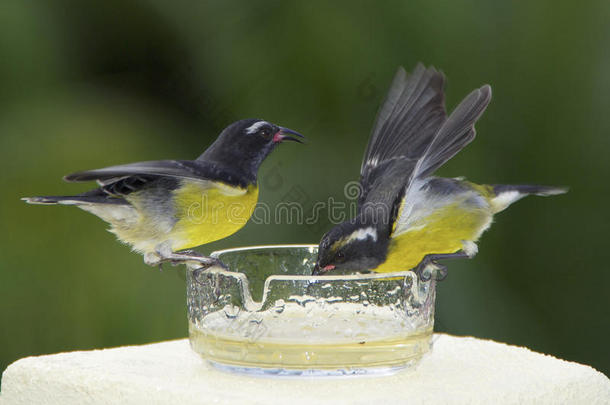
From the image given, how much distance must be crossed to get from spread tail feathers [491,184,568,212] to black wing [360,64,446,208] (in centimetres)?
27

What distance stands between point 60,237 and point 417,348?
1.53 m

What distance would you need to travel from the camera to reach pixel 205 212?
1976 mm

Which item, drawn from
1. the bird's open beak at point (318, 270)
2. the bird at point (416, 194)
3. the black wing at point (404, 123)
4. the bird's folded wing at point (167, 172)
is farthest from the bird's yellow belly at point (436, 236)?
the bird's folded wing at point (167, 172)

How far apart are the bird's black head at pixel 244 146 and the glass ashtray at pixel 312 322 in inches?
26.1

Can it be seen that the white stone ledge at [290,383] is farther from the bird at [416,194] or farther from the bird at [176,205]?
the bird at [176,205]

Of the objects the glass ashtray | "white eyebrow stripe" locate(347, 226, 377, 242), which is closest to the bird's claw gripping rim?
"white eyebrow stripe" locate(347, 226, 377, 242)

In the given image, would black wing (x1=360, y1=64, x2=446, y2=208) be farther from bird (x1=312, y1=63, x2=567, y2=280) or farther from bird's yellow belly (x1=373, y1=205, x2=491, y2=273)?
bird's yellow belly (x1=373, y1=205, x2=491, y2=273)

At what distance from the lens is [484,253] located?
2.58 metres

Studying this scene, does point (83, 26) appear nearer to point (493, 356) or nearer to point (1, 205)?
point (1, 205)

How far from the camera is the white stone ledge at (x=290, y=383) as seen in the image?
1.24 metres

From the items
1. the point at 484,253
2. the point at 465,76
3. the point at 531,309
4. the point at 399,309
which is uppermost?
the point at 465,76

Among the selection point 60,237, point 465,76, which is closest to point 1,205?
point 60,237

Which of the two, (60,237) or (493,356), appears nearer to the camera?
(493,356)

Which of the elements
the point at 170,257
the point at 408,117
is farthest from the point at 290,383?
the point at 408,117
